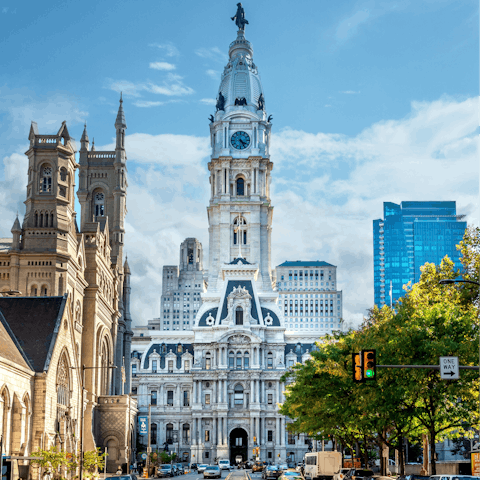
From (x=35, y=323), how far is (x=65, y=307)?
290 cm

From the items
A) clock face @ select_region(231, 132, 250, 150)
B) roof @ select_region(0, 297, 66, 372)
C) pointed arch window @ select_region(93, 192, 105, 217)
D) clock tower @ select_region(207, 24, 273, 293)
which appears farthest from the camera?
clock face @ select_region(231, 132, 250, 150)

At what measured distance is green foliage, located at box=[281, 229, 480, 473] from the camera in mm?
43188

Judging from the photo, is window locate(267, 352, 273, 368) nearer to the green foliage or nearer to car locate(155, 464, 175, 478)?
car locate(155, 464, 175, 478)

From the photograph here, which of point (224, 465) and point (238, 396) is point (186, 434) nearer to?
point (238, 396)

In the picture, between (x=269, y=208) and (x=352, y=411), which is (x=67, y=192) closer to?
(x=352, y=411)

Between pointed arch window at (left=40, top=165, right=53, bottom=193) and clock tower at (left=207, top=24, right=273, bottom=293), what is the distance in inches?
3883

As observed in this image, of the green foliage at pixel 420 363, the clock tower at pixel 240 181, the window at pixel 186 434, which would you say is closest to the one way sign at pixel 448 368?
the green foliage at pixel 420 363

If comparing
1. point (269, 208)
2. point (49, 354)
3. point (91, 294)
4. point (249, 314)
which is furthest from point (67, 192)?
point (269, 208)

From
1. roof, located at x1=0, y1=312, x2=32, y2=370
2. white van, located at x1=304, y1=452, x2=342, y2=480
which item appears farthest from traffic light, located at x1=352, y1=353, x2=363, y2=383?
white van, located at x1=304, y1=452, x2=342, y2=480

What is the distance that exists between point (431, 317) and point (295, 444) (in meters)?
102

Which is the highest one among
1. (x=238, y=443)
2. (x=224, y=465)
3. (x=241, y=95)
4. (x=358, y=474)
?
(x=241, y=95)

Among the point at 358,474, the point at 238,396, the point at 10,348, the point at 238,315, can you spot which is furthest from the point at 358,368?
the point at 238,315

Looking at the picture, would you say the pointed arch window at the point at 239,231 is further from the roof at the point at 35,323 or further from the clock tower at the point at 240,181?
the roof at the point at 35,323

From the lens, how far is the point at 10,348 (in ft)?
186
